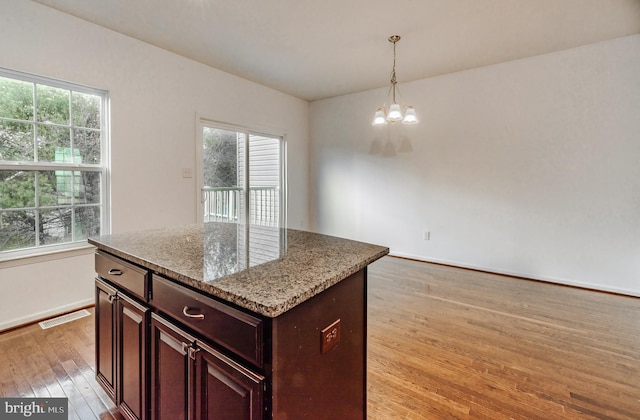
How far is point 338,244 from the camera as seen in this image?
1.48 meters

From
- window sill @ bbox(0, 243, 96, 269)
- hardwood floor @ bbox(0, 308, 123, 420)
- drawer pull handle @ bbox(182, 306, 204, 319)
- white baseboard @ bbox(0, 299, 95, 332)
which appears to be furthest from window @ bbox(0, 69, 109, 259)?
drawer pull handle @ bbox(182, 306, 204, 319)

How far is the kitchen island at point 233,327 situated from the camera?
0.86 metres

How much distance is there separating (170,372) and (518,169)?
4.09 meters

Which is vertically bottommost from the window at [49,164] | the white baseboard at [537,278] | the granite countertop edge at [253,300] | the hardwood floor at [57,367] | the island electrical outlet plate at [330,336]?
the hardwood floor at [57,367]

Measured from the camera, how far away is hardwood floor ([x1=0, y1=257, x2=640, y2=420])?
162 centimetres

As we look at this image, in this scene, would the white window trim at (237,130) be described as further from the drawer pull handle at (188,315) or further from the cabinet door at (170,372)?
the drawer pull handle at (188,315)

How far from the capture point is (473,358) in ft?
6.69

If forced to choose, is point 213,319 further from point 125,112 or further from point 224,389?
point 125,112

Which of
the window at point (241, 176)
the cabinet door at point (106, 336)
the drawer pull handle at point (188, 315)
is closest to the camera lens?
the drawer pull handle at point (188, 315)

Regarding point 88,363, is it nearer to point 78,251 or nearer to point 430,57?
point 78,251

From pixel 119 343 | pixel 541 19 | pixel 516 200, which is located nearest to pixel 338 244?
pixel 119 343

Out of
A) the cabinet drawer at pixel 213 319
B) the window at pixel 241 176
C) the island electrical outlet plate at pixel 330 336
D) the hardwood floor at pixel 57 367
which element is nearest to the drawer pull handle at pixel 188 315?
the cabinet drawer at pixel 213 319

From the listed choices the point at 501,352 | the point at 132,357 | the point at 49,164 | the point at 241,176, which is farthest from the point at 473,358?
the point at 49,164

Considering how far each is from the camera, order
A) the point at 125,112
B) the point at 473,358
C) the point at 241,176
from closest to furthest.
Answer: the point at 473,358 < the point at 125,112 < the point at 241,176
